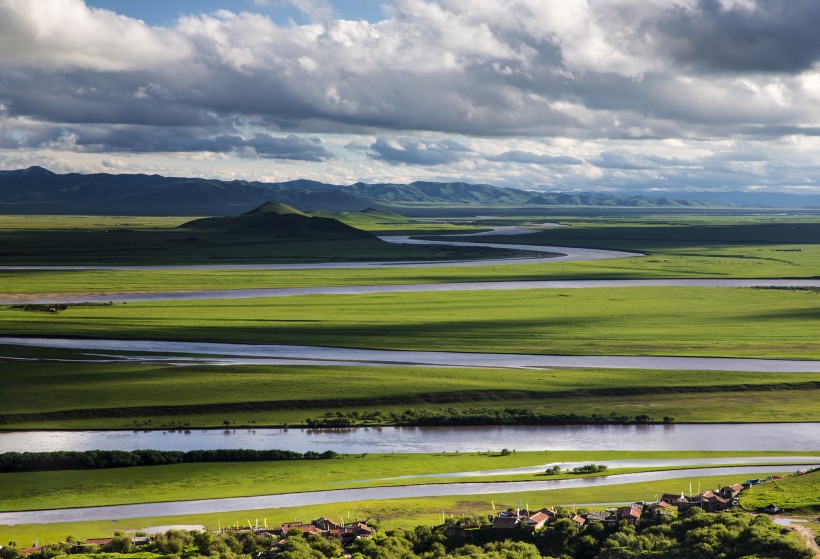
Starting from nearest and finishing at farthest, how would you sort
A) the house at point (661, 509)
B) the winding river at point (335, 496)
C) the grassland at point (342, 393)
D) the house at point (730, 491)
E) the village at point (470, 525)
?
the village at point (470, 525) < the house at point (661, 509) < the house at point (730, 491) < the winding river at point (335, 496) < the grassland at point (342, 393)

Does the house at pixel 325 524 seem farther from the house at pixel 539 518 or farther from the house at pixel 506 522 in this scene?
the house at pixel 539 518

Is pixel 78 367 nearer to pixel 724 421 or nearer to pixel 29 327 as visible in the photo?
pixel 29 327

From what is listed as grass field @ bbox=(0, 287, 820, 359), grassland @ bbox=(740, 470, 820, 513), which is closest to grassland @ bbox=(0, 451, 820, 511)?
grassland @ bbox=(740, 470, 820, 513)

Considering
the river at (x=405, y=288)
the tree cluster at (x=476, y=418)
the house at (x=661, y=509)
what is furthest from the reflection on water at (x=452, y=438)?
the river at (x=405, y=288)

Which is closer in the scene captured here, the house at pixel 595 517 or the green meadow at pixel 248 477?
the house at pixel 595 517

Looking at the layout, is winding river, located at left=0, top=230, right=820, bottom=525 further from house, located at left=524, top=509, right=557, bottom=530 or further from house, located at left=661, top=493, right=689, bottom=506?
house, located at left=524, top=509, right=557, bottom=530
